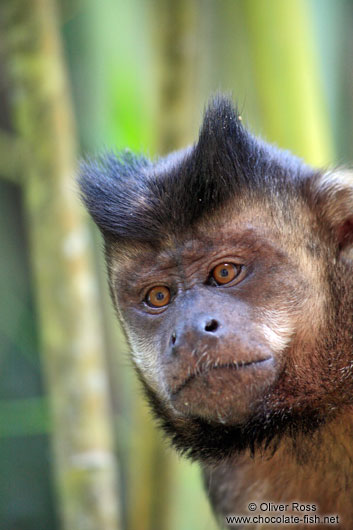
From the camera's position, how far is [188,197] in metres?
3.29

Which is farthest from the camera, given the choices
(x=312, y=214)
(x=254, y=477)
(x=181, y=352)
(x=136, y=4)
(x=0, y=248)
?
(x=0, y=248)

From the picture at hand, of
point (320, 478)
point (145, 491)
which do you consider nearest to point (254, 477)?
point (320, 478)

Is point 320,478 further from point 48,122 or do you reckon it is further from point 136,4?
point 136,4

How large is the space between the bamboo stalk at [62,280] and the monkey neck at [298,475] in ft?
2.43

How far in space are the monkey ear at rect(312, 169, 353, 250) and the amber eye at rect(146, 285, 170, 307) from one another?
0.82m

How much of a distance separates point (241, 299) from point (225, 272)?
0.15m

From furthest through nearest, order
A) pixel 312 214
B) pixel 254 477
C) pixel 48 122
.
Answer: pixel 48 122
pixel 254 477
pixel 312 214

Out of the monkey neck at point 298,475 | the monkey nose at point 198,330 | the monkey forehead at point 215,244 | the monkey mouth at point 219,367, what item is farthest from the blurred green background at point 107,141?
the monkey nose at point 198,330

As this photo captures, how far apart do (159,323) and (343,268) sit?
0.87 m

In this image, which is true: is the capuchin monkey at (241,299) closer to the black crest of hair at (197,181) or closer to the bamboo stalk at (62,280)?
the black crest of hair at (197,181)

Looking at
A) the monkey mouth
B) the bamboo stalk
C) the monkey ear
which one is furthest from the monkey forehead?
the bamboo stalk

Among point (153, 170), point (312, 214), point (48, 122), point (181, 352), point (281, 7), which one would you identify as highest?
point (281, 7)

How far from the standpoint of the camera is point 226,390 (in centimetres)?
295

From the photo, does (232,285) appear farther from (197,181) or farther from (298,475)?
(298,475)
